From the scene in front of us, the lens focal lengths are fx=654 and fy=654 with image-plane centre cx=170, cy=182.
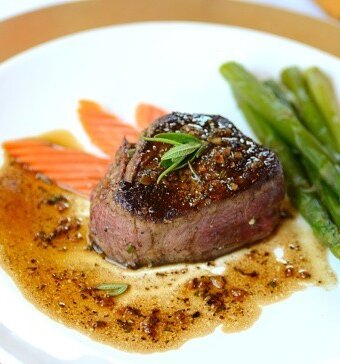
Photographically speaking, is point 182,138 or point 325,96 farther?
point 325,96

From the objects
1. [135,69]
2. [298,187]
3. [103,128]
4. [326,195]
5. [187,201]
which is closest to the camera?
[187,201]

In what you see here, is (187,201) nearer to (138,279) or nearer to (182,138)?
(182,138)

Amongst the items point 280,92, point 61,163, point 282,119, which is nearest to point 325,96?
point 280,92

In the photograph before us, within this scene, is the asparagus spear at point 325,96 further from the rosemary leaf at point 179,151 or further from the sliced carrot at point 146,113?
the rosemary leaf at point 179,151

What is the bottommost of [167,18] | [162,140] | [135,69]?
[162,140]

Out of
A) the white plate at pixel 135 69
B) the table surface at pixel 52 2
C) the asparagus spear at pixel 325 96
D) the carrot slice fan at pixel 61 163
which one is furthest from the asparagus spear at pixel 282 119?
the table surface at pixel 52 2
